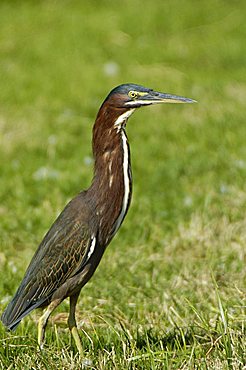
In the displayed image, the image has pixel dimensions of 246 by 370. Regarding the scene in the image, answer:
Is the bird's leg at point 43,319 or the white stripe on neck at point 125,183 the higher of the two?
the white stripe on neck at point 125,183

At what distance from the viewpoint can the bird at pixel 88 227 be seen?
4305mm

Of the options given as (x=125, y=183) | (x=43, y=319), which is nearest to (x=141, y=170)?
(x=125, y=183)

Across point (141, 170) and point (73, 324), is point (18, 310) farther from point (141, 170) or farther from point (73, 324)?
point (141, 170)

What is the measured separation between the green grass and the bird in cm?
21

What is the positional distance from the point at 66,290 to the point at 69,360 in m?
0.38

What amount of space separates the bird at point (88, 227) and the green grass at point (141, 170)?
0.21 m

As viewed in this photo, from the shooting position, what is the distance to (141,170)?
317 inches

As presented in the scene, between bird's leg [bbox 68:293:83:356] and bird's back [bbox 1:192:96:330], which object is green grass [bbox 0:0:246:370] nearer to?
bird's leg [bbox 68:293:83:356]

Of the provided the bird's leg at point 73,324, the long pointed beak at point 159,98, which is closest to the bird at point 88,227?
the bird's leg at point 73,324

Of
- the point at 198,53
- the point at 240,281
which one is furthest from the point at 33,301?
the point at 198,53

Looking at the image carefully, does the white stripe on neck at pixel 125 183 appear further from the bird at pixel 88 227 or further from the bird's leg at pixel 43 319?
the bird's leg at pixel 43 319

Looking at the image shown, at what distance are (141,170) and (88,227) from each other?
12.4ft

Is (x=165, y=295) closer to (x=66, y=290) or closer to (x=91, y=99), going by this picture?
(x=66, y=290)

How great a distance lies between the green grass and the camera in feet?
14.8
